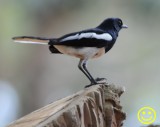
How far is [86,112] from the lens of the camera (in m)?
1.03

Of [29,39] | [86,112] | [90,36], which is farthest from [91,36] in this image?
[86,112]

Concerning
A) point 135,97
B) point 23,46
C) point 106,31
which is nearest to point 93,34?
point 106,31

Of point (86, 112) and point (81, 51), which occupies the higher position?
point (81, 51)

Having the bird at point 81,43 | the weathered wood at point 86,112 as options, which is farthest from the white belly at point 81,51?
the weathered wood at point 86,112

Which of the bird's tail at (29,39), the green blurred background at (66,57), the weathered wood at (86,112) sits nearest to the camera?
the weathered wood at (86,112)

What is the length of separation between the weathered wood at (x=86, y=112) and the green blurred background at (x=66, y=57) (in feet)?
3.53

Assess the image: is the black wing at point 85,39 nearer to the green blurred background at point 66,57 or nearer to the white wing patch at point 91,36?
the white wing patch at point 91,36

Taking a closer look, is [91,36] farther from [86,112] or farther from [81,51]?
[86,112]

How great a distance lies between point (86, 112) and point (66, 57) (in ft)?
5.03

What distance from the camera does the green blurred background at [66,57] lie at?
8.02ft

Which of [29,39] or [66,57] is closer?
[29,39]

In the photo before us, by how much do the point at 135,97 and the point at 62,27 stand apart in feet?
2.02

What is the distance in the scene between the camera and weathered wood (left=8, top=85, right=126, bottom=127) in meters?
0.92

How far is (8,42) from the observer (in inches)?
105
